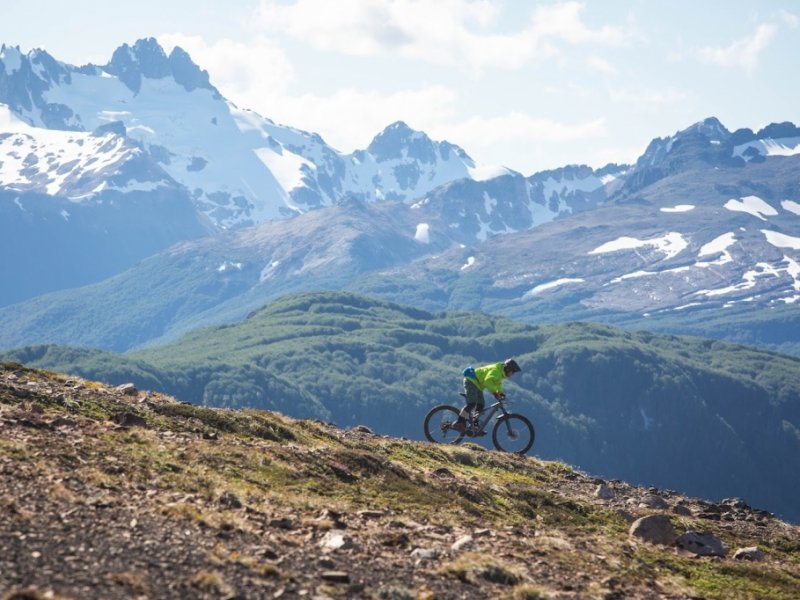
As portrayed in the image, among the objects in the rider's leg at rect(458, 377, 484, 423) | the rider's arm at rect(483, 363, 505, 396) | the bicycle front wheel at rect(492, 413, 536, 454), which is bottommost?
the bicycle front wheel at rect(492, 413, 536, 454)

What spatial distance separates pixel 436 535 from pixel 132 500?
6.06 metres

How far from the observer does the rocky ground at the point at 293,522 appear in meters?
16.3

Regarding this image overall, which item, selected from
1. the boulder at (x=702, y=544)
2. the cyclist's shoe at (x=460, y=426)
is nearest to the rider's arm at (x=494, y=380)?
the cyclist's shoe at (x=460, y=426)

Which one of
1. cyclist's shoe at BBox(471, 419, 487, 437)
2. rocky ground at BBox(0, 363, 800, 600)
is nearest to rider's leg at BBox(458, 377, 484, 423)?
cyclist's shoe at BBox(471, 419, 487, 437)

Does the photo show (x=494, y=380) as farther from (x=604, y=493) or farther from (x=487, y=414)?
(x=604, y=493)

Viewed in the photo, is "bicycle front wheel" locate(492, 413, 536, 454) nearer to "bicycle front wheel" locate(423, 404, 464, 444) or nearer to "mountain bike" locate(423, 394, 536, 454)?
"mountain bike" locate(423, 394, 536, 454)

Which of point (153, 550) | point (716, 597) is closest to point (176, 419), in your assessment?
point (153, 550)

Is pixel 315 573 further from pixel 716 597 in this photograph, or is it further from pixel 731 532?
pixel 731 532

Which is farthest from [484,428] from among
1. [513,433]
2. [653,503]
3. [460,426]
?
[653,503]

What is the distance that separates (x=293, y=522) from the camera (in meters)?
20.0

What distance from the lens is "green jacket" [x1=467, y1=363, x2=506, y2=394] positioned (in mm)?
36969

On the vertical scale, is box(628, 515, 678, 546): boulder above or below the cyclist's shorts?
below

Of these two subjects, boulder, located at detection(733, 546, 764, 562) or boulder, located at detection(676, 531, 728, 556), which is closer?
boulder, located at detection(676, 531, 728, 556)

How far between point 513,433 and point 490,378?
5.72 metres
